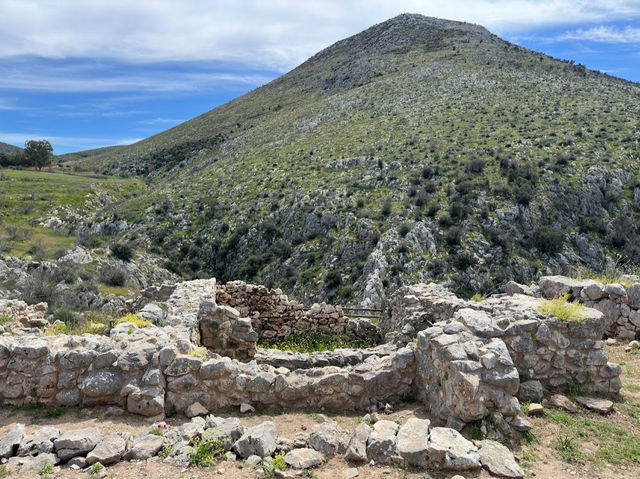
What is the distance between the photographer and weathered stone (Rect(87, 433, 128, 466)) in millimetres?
5430

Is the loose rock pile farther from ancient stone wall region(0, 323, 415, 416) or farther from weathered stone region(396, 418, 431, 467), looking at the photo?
ancient stone wall region(0, 323, 415, 416)

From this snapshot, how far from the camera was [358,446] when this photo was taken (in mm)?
5684

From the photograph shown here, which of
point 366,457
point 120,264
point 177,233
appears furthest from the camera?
point 177,233

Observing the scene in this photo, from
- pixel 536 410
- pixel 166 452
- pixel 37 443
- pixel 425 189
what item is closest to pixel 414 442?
pixel 536 410

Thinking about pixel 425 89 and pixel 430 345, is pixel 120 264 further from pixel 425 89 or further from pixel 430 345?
pixel 425 89

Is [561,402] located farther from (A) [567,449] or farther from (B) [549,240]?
(B) [549,240]

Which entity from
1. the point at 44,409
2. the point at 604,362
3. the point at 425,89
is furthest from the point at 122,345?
the point at 425,89

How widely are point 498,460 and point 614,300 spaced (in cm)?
802

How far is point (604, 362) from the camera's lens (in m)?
7.51

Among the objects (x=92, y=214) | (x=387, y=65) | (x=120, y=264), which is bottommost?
(x=120, y=264)

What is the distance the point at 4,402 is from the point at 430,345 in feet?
24.9

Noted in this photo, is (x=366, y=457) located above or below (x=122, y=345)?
below

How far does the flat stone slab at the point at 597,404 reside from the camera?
697 cm

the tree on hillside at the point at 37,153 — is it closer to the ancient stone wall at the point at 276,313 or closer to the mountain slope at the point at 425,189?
the mountain slope at the point at 425,189
